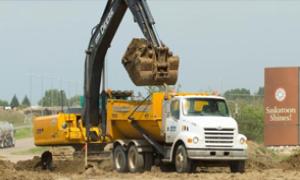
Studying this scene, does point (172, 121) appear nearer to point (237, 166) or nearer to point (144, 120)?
point (144, 120)

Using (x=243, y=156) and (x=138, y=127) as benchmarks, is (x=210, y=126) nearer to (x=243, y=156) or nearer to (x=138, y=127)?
(x=243, y=156)

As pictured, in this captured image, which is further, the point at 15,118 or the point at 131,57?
the point at 15,118

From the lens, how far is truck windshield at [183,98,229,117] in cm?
2830

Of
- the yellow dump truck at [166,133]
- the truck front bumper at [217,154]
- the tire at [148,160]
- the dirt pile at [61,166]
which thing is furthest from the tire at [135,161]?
the truck front bumper at [217,154]

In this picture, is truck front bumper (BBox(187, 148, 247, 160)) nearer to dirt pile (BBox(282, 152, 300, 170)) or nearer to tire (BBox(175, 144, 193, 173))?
tire (BBox(175, 144, 193, 173))

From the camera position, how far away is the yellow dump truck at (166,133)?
1078 inches

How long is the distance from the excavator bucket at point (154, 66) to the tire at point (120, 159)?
272cm

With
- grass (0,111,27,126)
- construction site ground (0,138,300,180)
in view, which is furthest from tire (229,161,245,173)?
grass (0,111,27,126)

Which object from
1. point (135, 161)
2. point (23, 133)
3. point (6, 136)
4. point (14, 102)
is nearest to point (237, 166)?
point (135, 161)

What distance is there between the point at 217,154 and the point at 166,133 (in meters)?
2.19

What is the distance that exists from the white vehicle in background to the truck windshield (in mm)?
44545

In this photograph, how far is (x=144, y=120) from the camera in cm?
2945

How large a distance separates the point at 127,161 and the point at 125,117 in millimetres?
1575

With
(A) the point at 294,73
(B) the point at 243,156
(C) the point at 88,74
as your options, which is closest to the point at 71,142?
(C) the point at 88,74
